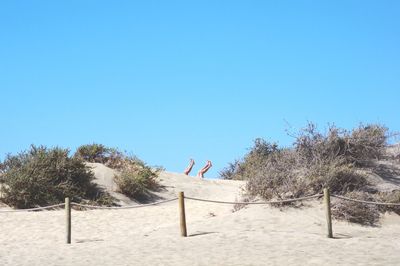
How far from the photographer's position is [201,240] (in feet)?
44.1

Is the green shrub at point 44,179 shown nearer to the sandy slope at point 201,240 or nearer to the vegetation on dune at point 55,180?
the vegetation on dune at point 55,180

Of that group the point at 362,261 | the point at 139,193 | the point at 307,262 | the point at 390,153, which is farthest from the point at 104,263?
the point at 390,153

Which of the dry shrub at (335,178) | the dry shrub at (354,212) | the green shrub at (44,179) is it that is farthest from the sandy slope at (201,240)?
the green shrub at (44,179)

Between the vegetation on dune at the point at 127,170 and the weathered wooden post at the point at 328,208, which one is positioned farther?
the vegetation on dune at the point at 127,170

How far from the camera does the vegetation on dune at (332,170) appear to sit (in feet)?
56.2

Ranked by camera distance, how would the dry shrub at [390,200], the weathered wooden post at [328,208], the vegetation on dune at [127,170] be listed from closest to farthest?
the weathered wooden post at [328,208], the dry shrub at [390,200], the vegetation on dune at [127,170]

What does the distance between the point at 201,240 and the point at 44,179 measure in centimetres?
949

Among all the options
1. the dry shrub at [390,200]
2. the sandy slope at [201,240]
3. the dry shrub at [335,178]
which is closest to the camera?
the sandy slope at [201,240]

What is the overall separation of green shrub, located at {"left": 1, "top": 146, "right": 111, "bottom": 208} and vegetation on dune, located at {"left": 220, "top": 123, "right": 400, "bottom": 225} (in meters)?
6.79

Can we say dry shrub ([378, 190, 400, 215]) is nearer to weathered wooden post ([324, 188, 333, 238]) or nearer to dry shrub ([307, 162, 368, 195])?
dry shrub ([307, 162, 368, 195])

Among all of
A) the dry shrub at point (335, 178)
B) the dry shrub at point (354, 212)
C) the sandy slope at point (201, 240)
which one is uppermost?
the dry shrub at point (335, 178)

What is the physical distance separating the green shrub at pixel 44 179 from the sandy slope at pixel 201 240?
4.29ft

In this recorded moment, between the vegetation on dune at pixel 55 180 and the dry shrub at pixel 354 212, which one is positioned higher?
the vegetation on dune at pixel 55 180

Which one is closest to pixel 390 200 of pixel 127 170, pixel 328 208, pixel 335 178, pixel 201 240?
pixel 335 178
